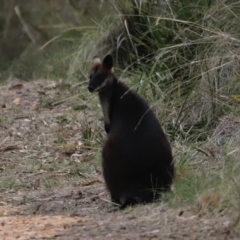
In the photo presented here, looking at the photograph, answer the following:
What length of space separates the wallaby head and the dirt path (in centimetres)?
84

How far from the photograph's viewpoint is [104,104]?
6.58 meters

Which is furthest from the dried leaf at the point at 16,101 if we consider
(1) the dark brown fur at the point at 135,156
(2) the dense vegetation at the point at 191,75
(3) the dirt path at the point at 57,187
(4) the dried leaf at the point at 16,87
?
(1) the dark brown fur at the point at 135,156

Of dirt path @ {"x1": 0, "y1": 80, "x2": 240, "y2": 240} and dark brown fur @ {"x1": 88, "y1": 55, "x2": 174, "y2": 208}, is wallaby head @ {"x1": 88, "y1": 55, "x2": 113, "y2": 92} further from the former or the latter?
dirt path @ {"x1": 0, "y1": 80, "x2": 240, "y2": 240}

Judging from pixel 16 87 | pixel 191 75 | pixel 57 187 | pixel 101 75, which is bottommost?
pixel 16 87

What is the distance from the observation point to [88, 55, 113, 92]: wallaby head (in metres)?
6.71

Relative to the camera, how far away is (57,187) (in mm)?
7434

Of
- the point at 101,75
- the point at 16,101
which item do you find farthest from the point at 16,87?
Result: the point at 101,75

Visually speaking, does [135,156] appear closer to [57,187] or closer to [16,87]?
[57,187]

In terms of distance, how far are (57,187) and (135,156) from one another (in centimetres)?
146

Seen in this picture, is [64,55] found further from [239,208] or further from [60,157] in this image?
[239,208]

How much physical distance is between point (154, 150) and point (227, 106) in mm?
2070

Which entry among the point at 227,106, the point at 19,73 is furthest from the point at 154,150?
the point at 19,73

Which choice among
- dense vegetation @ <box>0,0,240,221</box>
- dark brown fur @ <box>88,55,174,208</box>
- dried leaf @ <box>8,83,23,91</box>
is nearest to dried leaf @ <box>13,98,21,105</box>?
dried leaf @ <box>8,83,23,91</box>

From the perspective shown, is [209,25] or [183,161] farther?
[209,25]
